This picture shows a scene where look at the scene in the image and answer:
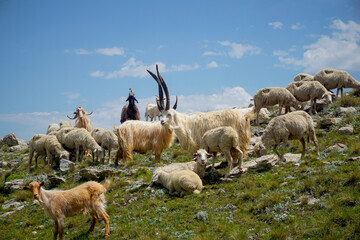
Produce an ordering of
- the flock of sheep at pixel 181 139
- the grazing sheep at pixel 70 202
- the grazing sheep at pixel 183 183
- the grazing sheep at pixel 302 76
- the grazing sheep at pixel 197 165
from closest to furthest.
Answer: the grazing sheep at pixel 70 202 → the flock of sheep at pixel 181 139 → the grazing sheep at pixel 183 183 → the grazing sheep at pixel 197 165 → the grazing sheep at pixel 302 76

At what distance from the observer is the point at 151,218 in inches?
327

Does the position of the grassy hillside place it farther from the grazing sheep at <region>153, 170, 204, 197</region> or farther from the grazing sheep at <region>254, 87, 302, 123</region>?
the grazing sheep at <region>254, 87, 302, 123</region>

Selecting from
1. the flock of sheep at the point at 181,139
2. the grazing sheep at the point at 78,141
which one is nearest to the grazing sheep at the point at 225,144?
the flock of sheep at the point at 181,139

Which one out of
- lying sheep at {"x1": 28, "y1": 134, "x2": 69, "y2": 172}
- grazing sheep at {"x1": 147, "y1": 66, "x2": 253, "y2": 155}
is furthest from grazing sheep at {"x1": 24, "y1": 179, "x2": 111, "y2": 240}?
lying sheep at {"x1": 28, "y1": 134, "x2": 69, "y2": 172}

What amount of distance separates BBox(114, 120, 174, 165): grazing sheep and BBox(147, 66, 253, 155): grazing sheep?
2.49 ft

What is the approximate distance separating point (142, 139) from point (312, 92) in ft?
35.1

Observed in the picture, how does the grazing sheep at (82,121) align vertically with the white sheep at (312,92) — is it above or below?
below

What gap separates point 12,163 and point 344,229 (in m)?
17.2

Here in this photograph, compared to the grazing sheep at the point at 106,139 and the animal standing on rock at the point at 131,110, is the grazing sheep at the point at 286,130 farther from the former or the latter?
the animal standing on rock at the point at 131,110

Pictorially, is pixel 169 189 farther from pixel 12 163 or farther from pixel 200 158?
pixel 12 163

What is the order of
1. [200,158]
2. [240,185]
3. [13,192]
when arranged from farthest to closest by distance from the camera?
[13,192] < [200,158] < [240,185]

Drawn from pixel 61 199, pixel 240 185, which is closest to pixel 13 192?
pixel 61 199

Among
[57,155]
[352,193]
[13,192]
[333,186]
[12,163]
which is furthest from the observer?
[12,163]

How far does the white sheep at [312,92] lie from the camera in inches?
727
